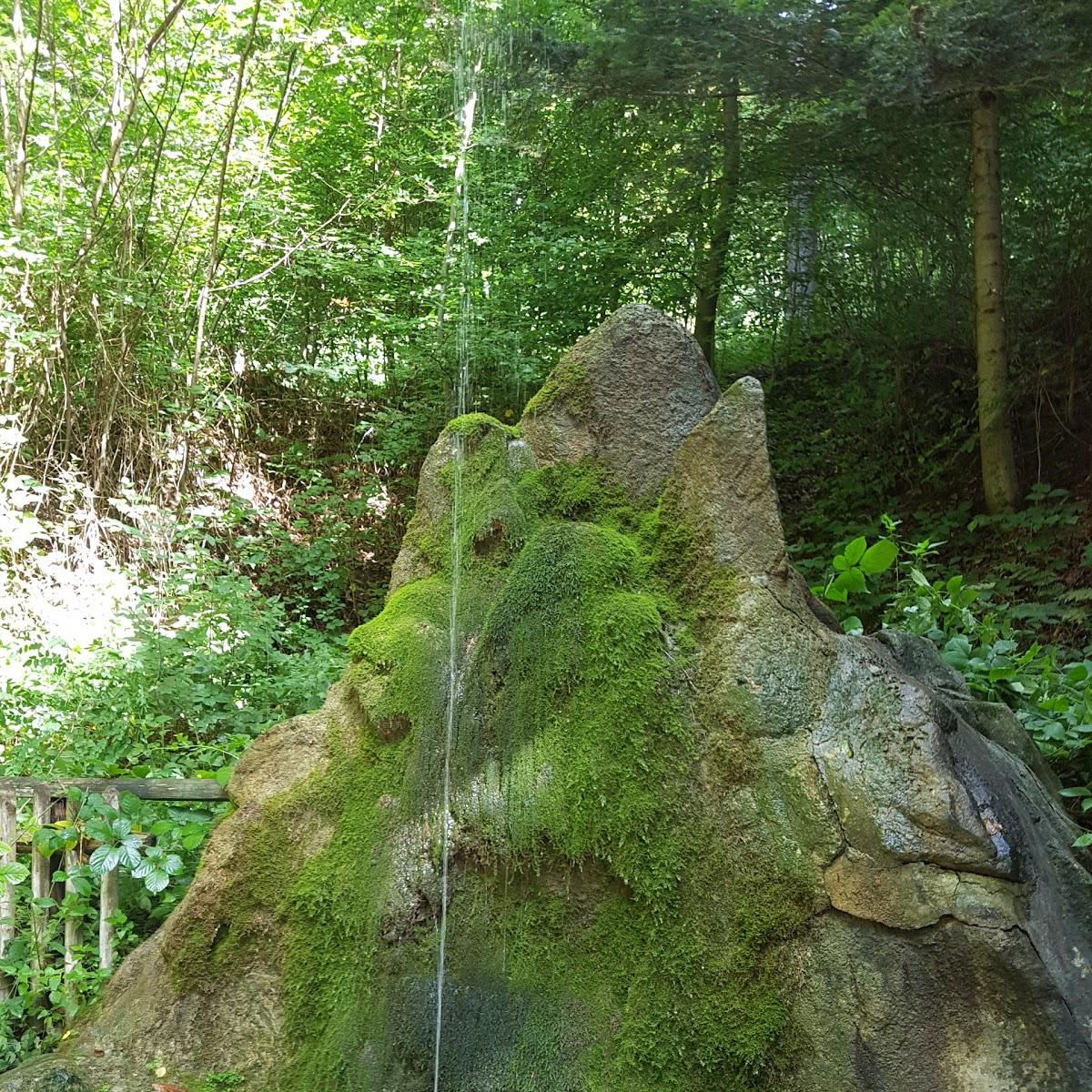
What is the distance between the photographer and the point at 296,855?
3.39 meters

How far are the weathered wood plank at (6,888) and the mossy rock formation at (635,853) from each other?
59cm

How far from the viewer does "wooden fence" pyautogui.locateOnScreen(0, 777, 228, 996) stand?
12.0 ft

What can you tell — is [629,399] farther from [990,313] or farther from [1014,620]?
[990,313]

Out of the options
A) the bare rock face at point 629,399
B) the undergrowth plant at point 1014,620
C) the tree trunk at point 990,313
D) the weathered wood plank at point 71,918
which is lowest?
the weathered wood plank at point 71,918

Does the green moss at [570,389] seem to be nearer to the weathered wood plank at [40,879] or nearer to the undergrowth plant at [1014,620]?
the undergrowth plant at [1014,620]

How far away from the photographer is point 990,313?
714 cm

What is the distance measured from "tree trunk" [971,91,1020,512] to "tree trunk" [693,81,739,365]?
1830 millimetres

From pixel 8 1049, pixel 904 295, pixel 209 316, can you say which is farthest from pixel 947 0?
pixel 209 316

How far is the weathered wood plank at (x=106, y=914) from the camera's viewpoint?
3658 mm

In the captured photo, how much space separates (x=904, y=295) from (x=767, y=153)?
1994 millimetres

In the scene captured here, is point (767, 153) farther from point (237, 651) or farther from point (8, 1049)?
point (8, 1049)

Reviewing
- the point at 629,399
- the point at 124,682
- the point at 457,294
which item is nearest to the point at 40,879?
the point at 124,682

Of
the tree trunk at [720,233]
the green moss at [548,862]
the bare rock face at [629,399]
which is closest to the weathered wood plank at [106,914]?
the green moss at [548,862]

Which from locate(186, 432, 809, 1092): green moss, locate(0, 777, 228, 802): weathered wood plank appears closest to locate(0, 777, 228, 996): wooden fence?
locate(0, 777, 228, 802): weathered wood plank
